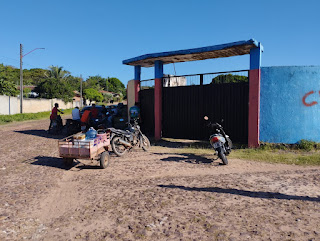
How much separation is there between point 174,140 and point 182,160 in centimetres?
343

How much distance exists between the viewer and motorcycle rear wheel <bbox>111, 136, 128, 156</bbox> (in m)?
7.75

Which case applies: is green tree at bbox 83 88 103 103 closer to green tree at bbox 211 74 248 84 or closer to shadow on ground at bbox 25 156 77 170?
green tree at bbox 211 74 248 84

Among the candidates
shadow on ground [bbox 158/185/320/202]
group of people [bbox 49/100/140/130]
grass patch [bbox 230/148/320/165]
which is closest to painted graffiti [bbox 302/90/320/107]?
grass patch [bbox 230/148/320/165]

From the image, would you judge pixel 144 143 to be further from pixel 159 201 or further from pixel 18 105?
pixel 18 105

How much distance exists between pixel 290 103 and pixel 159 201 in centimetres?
630

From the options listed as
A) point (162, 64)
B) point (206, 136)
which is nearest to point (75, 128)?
point (162, 64)

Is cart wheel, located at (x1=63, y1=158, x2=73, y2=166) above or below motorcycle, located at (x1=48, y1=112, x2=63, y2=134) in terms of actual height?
below

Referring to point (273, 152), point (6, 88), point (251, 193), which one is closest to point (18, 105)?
point (6, 88)

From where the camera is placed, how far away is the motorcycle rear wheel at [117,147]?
25.4 ft

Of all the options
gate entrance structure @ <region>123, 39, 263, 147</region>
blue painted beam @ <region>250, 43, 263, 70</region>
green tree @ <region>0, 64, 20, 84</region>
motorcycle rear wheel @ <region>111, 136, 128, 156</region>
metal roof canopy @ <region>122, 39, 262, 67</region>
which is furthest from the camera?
green tree @ <region>0, 64, 20, 84</region>

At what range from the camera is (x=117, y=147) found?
797cm

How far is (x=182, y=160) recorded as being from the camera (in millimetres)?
7414

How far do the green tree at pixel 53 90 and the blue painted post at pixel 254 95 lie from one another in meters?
36.2

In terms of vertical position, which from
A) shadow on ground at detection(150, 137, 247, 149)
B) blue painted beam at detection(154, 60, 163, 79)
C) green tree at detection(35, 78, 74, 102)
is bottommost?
shadow on ground at detection(150, 137, 247, 149)
